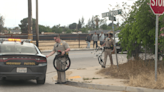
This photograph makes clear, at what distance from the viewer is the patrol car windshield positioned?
8570mm

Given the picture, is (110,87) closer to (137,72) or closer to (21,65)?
(137,72)

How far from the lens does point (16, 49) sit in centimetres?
875

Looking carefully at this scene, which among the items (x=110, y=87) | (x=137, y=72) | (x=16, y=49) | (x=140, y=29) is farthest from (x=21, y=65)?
(x=140, y=29)

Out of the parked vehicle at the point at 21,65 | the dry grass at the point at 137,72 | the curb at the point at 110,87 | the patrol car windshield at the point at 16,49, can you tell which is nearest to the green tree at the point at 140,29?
the dry grass at the point at 137,72

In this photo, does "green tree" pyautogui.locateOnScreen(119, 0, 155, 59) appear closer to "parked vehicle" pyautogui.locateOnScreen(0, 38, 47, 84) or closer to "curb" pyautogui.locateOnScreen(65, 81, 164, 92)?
"curb" pyautogui.locateOnScreen(65, 81, 164, 92)

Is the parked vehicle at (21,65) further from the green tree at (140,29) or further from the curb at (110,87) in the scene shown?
the green tree at (140,29)

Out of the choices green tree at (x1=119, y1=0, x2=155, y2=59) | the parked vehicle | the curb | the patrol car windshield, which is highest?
green tree at (x1=119, y1=0, x2=155, y2=59)

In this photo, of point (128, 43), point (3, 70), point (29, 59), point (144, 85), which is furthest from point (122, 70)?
point (3, 70)

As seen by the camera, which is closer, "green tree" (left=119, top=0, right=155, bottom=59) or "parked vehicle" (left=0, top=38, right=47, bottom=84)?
"parked vehicle" (left=0, top=38, right=47, bottom=84)

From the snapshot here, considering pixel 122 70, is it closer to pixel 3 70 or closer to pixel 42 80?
pixel 42 80

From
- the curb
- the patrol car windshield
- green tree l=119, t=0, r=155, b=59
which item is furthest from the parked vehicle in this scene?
green tree l=119, t=0, r=155, b=59

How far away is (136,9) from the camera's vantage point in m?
10.7

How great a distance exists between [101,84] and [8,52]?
323cm

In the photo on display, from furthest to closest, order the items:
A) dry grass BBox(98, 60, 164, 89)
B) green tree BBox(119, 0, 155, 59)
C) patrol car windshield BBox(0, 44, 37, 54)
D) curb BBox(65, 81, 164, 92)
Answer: green tree BBox(119, 0, 155, 59), patrol car windshield BBox(0, 44, 37, 54), dry grass BBox(98, 60, 164, 89), curb BBox(65, 81, 164, 92)
